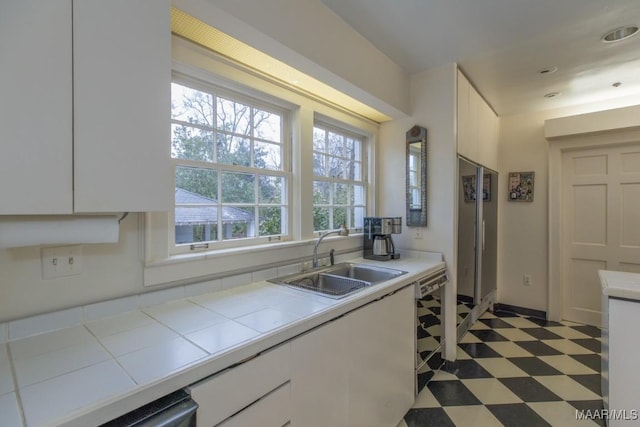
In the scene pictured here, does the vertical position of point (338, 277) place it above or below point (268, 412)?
above

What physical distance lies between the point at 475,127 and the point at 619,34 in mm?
1096

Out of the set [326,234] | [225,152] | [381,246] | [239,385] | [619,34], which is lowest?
[239,385]

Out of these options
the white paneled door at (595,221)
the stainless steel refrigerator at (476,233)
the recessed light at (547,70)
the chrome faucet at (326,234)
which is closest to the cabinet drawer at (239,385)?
the chrome faucet at (326,234)

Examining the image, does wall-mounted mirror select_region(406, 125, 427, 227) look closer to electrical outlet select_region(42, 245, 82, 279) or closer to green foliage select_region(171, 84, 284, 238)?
green foliage select_region(171, 84, 284, 238)

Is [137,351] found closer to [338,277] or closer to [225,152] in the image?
[225,152]

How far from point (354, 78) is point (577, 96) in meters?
2.69

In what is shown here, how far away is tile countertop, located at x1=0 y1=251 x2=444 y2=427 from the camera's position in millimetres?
674

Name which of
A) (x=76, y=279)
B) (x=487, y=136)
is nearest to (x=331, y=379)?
(x=76, y=279)

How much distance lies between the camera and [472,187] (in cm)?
286

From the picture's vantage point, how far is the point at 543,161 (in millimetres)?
3443

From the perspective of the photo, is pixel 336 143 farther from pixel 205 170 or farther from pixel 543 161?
pixel 543 161

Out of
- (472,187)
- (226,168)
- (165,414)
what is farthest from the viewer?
(472,187)

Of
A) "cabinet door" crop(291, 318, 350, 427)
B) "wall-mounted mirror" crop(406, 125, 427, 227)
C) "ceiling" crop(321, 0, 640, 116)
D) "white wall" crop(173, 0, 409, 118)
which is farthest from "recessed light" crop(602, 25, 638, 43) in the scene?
"cabinet door" crop(291, 318, 350, 427)

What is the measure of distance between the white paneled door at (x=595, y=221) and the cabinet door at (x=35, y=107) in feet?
14.2
